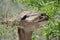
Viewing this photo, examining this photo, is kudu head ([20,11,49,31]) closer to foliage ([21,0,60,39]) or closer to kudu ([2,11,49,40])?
kudu ([2,11,49,40])

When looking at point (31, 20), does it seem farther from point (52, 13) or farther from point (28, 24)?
point (52, 13)

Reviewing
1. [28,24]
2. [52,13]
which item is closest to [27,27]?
[28,24]

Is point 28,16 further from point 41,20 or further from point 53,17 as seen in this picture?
point 53,17

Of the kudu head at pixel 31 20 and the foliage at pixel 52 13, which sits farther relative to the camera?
the foliage at pixel 52 13

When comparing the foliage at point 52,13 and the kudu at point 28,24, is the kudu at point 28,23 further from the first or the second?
the foliage at point 52,13

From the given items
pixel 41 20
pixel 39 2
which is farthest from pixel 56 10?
pixel 41 20

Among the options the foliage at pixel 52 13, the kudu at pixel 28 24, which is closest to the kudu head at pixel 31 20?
the kudu at pixel 28 24

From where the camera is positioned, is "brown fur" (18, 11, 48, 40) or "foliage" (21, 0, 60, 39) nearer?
"brown fur" (18, 11, 48, 40)

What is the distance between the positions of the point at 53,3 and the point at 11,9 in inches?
126

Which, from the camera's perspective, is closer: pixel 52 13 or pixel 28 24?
pixel 28 24

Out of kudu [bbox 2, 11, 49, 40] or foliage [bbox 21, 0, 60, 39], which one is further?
foliage [bbox 21, 0, 60, 39]

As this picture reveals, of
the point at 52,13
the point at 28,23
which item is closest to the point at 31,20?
the point at 28,23

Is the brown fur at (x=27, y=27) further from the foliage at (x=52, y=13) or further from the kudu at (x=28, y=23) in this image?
the foliage at (x=52, y=13)

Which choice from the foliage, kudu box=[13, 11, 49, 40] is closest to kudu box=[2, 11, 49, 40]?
kudu box=[13, 11, 49, 40]
